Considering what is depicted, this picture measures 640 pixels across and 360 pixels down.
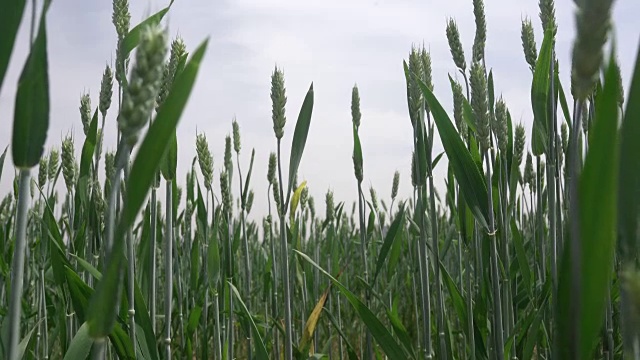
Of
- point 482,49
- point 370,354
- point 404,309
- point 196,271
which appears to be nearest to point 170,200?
point 196,271

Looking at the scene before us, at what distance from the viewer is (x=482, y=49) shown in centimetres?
167

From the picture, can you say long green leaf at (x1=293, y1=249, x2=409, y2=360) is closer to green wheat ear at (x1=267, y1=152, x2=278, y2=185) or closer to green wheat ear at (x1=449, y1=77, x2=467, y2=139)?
green wheat ear at (x1=449, y1=77, x2=467, y2=139)

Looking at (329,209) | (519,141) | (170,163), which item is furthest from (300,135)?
(329,209)

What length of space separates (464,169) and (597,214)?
0.69 meters

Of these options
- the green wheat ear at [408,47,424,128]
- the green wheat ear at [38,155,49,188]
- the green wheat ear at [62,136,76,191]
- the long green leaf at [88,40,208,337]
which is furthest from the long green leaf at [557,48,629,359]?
the green wheat ear at [38,155,49,188]

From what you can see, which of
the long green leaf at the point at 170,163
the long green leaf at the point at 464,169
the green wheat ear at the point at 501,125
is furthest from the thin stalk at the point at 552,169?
the long green leaf at the point at 170,163

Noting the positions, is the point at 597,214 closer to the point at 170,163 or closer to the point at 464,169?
the point at 464,169

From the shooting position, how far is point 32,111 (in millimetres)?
707

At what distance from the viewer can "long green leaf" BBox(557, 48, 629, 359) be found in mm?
470

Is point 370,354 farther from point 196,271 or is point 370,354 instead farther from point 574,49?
point 574,49

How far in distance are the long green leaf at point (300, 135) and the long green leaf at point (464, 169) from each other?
292 millimetres

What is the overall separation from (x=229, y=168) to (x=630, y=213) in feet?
6.50

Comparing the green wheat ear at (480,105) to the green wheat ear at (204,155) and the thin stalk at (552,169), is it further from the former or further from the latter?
the green wheat ear at (204,155)

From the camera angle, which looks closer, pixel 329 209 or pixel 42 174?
pixel 42 174
